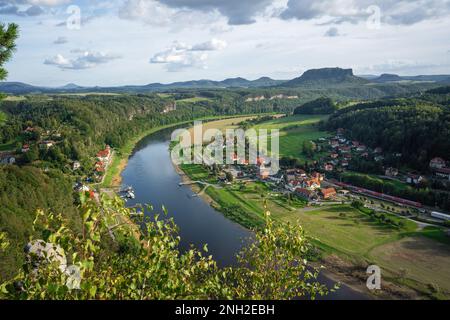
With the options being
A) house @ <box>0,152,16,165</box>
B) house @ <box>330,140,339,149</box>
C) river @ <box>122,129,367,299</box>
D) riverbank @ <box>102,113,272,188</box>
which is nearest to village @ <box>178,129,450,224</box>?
house @ <box>330,140,339,149</box>

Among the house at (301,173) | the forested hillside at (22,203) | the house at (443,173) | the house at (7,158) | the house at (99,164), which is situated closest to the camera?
the forested hillside at (22,203)

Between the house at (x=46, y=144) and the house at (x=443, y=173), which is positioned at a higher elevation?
the house at (x=46, y=144)

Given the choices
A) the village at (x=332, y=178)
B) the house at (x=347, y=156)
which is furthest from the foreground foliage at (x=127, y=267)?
the house at (x=347, y=156)

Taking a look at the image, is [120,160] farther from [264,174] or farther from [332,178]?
[332,178]

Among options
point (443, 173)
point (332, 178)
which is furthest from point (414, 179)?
point (332, 178)

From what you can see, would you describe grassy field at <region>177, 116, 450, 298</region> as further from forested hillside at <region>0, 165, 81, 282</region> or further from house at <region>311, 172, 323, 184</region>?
forested hillside at <region>0, 165, 81, 282</region>

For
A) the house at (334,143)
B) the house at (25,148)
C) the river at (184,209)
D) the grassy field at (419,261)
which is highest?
the house at (25,148)

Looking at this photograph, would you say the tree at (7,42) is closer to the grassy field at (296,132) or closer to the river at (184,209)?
the river at (184,209)
